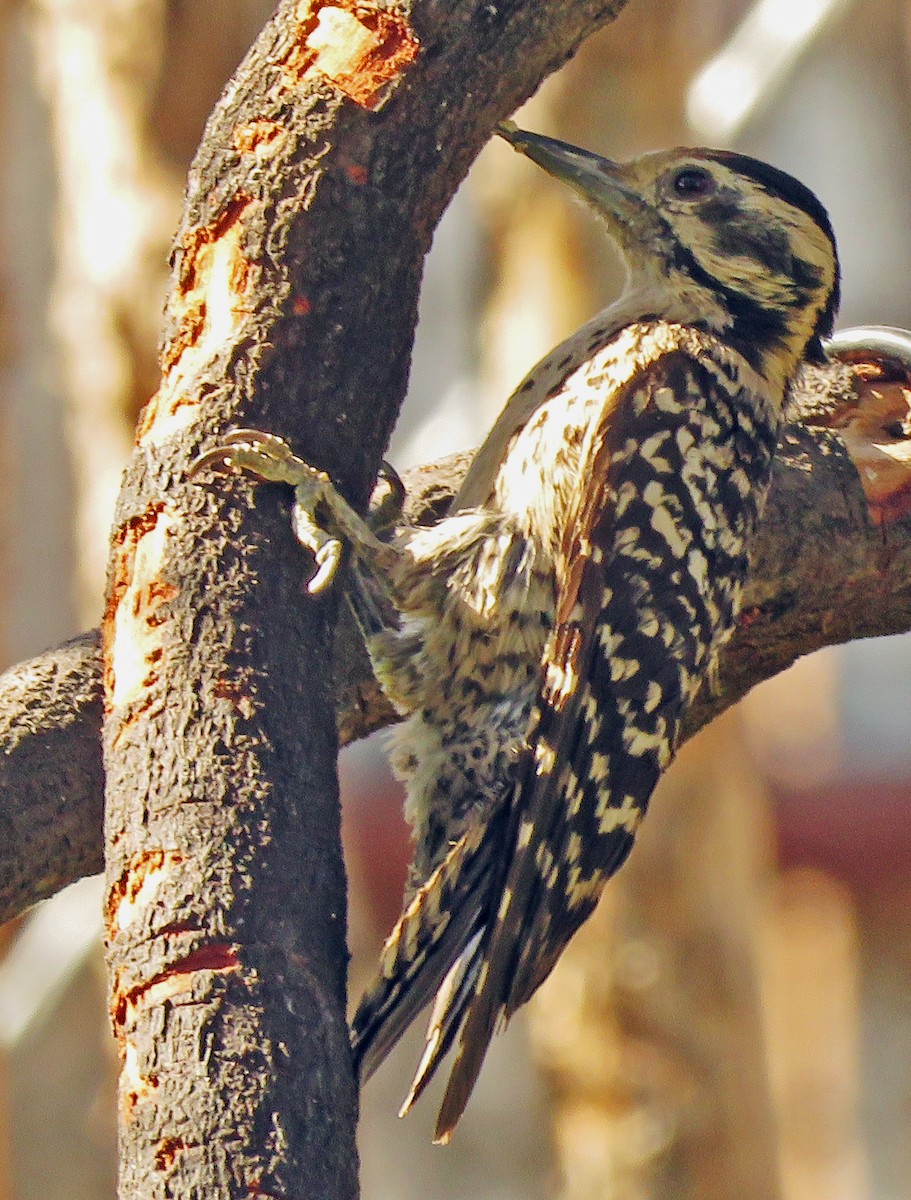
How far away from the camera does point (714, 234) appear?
3.71m

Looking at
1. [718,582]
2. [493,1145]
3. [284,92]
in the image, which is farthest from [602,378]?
[493,1145]

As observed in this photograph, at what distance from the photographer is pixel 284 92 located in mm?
2529

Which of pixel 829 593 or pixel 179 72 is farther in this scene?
pixel 179 72

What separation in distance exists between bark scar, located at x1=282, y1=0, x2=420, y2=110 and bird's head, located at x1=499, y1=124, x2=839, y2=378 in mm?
1166

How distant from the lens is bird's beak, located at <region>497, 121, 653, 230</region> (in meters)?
3.61

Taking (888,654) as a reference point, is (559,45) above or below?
below

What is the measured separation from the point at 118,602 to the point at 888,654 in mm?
11317

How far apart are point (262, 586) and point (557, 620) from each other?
0.86 m

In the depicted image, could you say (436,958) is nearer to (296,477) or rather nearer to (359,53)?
(296,477)

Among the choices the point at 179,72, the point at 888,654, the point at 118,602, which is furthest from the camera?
the point at 888,654

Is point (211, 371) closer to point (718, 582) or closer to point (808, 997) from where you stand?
point (718, 582)

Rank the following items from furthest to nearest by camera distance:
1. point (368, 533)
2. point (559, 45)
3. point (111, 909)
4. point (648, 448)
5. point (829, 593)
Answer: point (829, 593) < point (648, 448) < point (368, 533) < point (559, 45) < point (111, 909)

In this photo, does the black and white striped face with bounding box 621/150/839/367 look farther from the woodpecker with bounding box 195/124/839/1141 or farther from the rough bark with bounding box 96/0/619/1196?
the rough bark with bounding box 96/0/619/1196

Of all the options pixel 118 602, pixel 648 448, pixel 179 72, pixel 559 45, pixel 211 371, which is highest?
pixel 179 72
